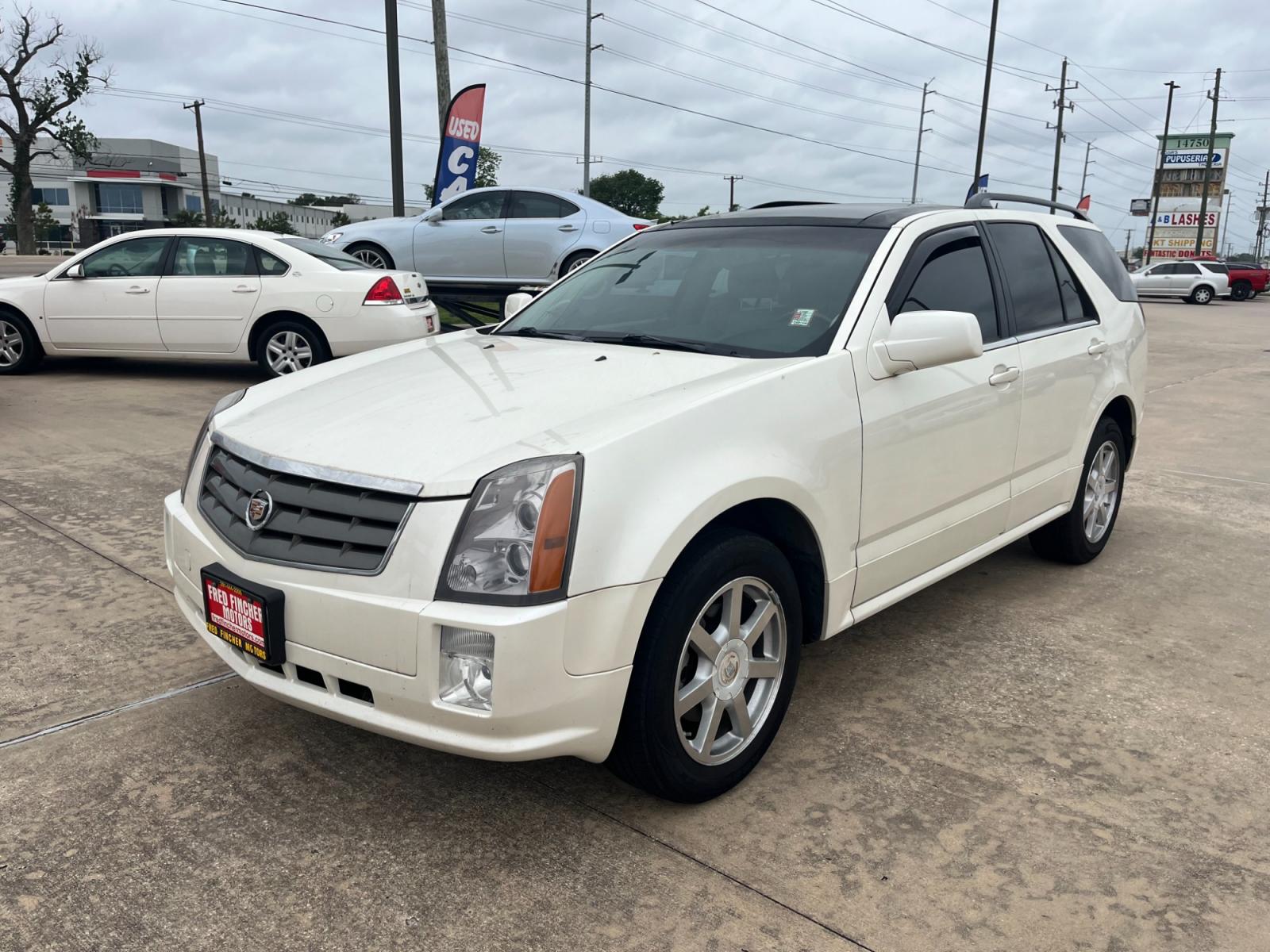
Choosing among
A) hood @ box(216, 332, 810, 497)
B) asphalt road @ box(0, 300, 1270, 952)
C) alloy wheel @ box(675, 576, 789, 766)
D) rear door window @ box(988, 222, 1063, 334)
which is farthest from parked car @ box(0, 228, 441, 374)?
alloy wheel @ box(675, 576, 789, 766)

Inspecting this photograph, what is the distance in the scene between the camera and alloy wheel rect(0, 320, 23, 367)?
9719 mm

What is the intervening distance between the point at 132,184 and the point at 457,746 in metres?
119

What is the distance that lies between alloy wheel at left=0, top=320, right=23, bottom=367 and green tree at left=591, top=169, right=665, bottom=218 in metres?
92.0

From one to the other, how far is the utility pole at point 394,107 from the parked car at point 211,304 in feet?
22.6

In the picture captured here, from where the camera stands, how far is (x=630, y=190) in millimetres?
102812

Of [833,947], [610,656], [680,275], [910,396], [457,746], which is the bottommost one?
[833,947]

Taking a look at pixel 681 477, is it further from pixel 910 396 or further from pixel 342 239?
pixel 342 239

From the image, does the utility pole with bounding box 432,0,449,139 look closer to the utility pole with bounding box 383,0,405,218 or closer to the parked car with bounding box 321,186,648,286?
the utility pole with bounding box 383,0,405,218

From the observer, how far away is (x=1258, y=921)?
232 centimetres

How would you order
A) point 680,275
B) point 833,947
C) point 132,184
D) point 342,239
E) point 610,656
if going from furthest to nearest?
1. point 132,184
2. point 342,239
3. point 680,275
4. point 610,656
5. point 833,947

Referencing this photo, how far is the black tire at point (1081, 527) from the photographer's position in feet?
15.3

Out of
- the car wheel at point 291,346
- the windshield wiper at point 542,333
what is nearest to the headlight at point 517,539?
the windshield wiper at point 542,333

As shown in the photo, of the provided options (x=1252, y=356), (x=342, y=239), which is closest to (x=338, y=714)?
(x=342, y=239)

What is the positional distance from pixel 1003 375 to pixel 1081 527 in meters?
1.31
